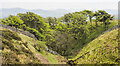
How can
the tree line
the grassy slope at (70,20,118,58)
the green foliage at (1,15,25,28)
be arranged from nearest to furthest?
the green foliage at (1,15,25,28) < the tree line < the grassy slope at (70,20,118,58)

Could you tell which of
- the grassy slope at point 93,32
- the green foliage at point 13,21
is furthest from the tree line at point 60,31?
the grassy slope at point 93,32

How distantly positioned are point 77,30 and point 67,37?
4549 mm

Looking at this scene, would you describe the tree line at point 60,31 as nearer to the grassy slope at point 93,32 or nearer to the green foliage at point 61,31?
the green foliage at point 61,31

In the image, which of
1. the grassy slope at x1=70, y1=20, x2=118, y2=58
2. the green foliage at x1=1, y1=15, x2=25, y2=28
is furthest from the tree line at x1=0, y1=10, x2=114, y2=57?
the grassy slope at x1=70, y1=20, x2=118, y2=58

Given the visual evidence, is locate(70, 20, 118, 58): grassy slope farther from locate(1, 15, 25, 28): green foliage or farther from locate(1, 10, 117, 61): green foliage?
locate(1, 15, 25, 28): green foliage

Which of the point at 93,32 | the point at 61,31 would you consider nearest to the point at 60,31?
the point at 61,31

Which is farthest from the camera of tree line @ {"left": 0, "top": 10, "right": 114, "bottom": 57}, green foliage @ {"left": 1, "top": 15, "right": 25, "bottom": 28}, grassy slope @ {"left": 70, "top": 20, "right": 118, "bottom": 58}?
grassy slope @ {"left": 70, "top": 20, "right": 118, "bottom": 58}

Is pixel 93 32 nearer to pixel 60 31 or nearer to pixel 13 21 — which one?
pixel 60 31

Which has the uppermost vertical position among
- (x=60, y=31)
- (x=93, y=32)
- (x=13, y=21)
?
(x=13, y=21)

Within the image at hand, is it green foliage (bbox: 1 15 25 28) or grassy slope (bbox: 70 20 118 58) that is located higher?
green foliage (bbox: 1 15 25 28)

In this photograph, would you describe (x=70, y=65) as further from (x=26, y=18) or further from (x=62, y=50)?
(x=26, y=18)

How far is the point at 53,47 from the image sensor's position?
31609mm

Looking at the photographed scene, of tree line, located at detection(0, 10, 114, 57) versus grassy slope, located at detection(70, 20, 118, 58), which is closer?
tree line, located at detection(0, 10, 114, 57)

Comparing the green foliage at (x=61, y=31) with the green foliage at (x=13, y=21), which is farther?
the green foliage at (x=61, y=31)
